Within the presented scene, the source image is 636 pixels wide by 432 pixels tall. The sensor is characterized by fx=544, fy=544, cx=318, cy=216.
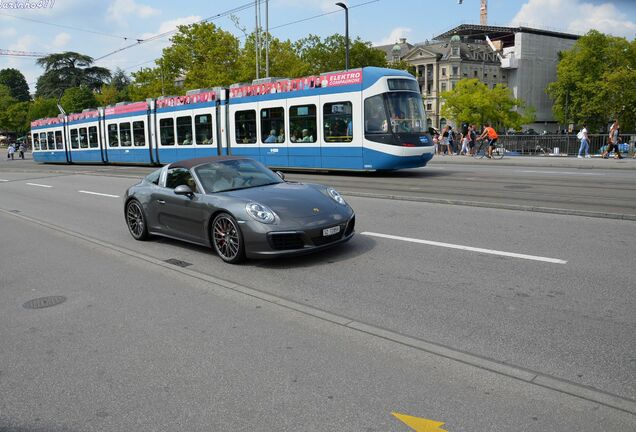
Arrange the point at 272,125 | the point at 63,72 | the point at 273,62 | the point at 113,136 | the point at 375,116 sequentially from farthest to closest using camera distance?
the point at 63,72
the point at 273,62
the point at 113,136
the point at 272,125
the point at 375,116

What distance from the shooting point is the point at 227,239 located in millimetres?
6805

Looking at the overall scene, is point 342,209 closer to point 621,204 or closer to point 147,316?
point 147,316

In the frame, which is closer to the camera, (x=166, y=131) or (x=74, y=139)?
(x=166, y=131)

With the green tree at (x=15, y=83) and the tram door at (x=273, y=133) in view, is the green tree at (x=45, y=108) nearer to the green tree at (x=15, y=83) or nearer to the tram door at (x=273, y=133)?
the green tree at (x=15, y=83)

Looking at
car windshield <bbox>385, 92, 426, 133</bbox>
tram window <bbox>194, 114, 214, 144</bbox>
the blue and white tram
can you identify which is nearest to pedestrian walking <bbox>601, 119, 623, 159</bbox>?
the blue and white tram

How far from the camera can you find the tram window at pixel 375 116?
16.9m

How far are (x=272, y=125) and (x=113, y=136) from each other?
1558 cm

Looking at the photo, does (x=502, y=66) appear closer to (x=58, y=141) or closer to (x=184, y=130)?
(x=58, y=141)

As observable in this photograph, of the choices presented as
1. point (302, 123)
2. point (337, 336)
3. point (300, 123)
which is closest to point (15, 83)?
point (300, 123)

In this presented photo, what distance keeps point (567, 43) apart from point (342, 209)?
12298cm

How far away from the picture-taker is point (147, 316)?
499 centimetres

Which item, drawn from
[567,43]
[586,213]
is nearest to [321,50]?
[586,213]

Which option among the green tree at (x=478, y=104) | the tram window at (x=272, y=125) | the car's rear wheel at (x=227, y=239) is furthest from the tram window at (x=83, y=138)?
the green tree at (x=478, y=104)

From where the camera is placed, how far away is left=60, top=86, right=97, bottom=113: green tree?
88.2m
